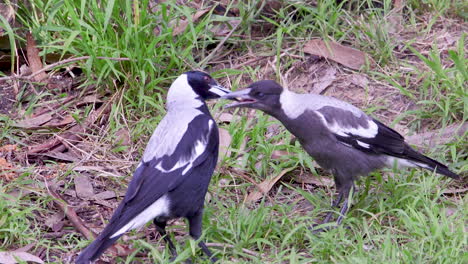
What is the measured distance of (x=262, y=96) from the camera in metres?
4.68

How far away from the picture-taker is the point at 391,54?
597 centimetres

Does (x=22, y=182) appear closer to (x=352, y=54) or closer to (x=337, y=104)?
(x=337, y=104)

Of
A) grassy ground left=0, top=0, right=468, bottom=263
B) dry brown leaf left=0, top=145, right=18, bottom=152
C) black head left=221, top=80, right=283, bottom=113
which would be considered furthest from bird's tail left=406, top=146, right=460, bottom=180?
dry brown leaf left=0, top=145, right=18, bottom=152

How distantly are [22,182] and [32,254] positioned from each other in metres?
0.66

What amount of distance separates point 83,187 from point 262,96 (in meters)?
1.39

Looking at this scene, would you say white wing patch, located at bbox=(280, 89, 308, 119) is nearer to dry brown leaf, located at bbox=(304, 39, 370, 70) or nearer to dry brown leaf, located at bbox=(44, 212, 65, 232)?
dry brown leaf, located at bbox=(304, 39, 370, 70)

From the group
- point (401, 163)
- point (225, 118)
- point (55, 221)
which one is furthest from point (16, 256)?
point (401, 163)

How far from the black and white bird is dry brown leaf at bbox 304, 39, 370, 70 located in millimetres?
1764

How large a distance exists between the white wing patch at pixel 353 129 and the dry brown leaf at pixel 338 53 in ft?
3.96

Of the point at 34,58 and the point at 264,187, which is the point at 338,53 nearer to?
the point at 264,187

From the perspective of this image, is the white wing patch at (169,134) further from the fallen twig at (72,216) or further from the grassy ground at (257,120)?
the fallen twig at (72,216)

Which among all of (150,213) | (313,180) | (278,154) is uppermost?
(150,213)

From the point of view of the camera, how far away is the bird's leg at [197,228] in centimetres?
436

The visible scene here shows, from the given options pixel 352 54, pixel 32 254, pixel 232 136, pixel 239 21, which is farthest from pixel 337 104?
pixel 32 254
